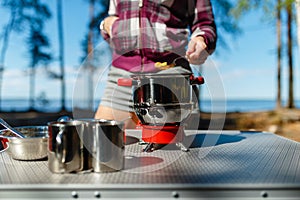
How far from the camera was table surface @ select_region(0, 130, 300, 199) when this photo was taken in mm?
599

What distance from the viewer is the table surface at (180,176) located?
60 centimetres

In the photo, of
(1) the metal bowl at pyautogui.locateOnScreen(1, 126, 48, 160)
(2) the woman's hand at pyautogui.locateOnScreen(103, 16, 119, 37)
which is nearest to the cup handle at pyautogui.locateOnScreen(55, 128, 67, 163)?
(1) the metal bowl at pyautogui.locateOnScreen(1, 126, 48, 160)

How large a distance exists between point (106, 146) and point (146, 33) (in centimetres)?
86

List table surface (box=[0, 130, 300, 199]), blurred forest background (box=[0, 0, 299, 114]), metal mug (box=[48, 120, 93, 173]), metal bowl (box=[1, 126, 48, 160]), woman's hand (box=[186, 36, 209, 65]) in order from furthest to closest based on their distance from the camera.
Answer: blurred forest background (box=[0, 0, 299, 114]) → woman's hand (box=[186, 36, 209, 65]) → metal bowl (box=[1, 126, 48, 160]) → metal mug (box=[48, 120, 93, 173]) → table surface (box=[0, 130, 300, 199])

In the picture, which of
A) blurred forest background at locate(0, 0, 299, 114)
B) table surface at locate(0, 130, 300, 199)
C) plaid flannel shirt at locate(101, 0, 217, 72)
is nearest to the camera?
table surface at locate(0, 130, 300, 199)

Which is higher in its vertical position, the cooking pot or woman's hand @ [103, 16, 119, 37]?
woman's hand @ [103, 16, 119, 37]

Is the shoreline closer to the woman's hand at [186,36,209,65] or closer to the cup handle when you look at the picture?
the woman's hand at [186,36,209,65]

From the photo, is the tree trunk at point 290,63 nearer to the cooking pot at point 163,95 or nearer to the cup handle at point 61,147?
the cooking pot at point 163,95

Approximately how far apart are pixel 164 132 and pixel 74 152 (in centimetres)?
30

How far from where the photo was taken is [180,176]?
26.6 inches

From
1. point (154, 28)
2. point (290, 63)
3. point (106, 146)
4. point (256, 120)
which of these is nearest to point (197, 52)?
point (154, 28)

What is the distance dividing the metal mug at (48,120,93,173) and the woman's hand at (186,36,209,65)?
52 cm

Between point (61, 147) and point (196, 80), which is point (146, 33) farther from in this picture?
point (61, 147)

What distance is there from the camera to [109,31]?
146cm
